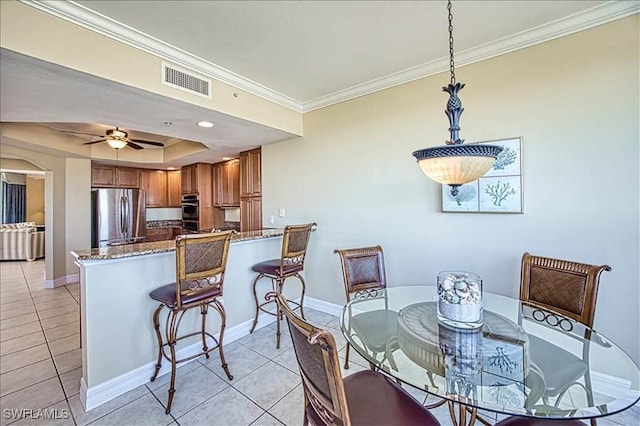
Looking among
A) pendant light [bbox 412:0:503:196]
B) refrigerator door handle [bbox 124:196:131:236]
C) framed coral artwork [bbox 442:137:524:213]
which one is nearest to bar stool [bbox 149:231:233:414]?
pendant light [bbox 412:0:503:196]

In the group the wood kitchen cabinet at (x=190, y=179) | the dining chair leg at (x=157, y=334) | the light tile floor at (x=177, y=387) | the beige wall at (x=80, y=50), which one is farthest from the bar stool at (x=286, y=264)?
the wood kitchen cabinet at (x=190, y=179)

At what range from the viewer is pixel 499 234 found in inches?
89.7

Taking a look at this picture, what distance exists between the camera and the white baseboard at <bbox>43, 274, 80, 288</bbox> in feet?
15.1

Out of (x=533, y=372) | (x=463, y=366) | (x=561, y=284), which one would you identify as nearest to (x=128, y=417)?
(x=463, y=366)

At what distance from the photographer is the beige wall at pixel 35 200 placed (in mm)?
8148

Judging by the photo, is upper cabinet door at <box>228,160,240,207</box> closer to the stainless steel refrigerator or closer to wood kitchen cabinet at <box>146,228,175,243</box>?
the stainless steel refrigerator

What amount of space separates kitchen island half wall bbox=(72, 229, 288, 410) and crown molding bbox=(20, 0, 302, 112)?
1.54 metres

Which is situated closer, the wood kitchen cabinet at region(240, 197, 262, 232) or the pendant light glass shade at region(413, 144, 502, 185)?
→ the pendant light glass shade at region(413, 144, 502, 185)

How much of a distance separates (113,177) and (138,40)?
4.79m

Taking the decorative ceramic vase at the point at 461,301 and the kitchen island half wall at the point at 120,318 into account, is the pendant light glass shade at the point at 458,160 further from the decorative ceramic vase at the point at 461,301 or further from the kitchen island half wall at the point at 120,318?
the kitchen island half wall at the point at 120,318

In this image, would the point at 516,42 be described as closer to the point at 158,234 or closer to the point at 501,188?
the point at 501,188

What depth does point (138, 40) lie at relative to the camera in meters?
2.03

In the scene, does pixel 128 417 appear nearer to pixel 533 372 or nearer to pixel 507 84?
pixel 533 372

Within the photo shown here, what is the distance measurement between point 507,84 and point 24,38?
3.32 metres
